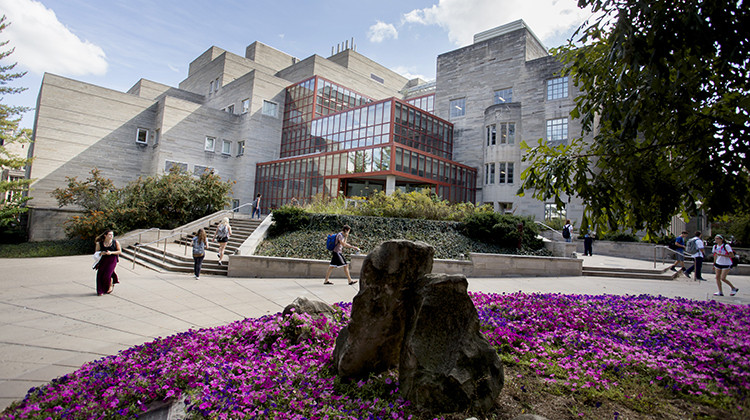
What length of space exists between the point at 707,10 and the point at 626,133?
34.2 inches

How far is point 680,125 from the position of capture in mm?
2816

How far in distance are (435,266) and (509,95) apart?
2961cm

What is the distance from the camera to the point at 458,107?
39.1 metres

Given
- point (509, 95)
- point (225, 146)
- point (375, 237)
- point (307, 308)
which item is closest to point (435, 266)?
point (375, 237)

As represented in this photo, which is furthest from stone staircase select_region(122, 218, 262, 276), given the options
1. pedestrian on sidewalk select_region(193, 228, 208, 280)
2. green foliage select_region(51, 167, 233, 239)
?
green foliage select_region(51, 167, 233, 239)

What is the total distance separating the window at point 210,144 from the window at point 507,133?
30065 mm

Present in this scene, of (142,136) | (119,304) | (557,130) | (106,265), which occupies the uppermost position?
(557,130)

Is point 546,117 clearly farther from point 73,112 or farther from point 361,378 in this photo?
point 73,112

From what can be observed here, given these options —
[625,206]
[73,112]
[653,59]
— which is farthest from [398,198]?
[73,112]

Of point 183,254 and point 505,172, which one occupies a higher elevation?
point 505,172

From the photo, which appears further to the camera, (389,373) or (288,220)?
(288,220)

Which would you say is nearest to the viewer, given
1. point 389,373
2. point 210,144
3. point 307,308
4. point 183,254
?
point 389,373

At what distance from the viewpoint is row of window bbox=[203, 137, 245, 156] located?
1491 inches

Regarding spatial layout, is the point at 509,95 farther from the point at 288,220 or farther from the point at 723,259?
the point at 723,259
